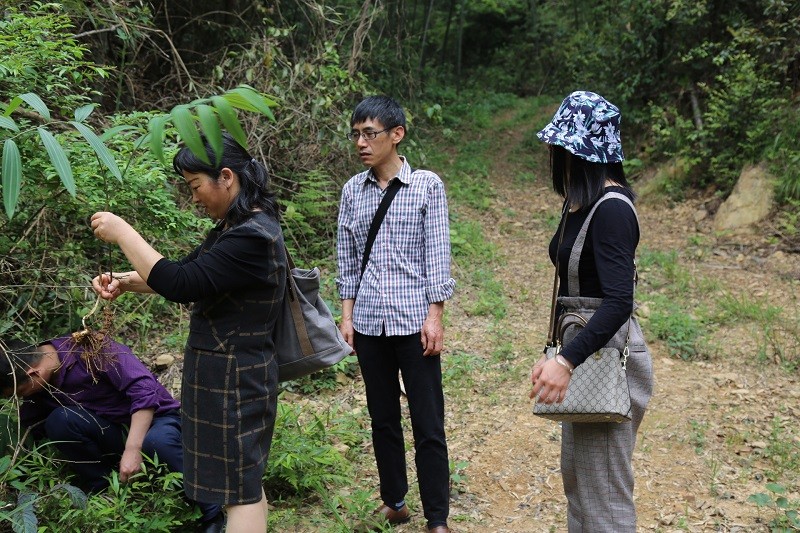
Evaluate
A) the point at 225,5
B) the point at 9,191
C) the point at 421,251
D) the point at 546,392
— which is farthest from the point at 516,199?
the point at 9,191

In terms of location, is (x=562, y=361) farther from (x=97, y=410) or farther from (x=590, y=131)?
(x=97, y=410)

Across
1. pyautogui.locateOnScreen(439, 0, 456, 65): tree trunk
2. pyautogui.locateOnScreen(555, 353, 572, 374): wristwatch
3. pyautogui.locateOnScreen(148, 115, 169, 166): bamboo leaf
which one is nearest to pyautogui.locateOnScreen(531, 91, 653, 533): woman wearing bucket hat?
pyautogui.locateOnScreen(555, 353, 572, 374): wristwatch

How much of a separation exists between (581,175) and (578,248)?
225mm

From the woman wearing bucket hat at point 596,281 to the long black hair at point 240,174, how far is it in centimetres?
91

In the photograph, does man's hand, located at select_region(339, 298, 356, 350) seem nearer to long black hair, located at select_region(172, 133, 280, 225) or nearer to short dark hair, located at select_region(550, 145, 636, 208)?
long black hair, located at select_region(172, 133, 280, 225)

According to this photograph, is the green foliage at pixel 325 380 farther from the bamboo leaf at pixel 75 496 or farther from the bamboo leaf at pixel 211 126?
the bamboo leaf at pixel 211 126

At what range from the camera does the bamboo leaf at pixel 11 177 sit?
61.0 inches

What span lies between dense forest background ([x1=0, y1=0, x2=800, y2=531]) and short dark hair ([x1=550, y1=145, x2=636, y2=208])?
0.94 meters

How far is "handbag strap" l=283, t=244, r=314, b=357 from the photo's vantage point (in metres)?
2.48

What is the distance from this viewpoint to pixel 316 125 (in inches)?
260

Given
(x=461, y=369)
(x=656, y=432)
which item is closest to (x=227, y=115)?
(x=656, y=432)

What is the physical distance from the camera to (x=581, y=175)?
216 centimetres

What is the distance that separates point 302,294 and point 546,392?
3.20 feet

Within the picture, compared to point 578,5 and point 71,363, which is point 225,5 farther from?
point 578,5
